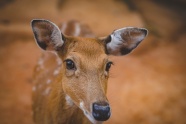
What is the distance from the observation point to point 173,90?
7926 mm

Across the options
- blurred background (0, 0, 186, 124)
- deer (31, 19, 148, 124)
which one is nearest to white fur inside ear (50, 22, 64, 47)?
deer (31, 19, 148, 124)

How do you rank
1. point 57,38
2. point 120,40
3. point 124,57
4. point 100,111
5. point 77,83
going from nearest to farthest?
point 100,111 < point 77,83 < point 57,38 < point 120,40 < point 124,57

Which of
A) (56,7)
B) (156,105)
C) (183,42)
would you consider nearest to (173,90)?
(156,105)

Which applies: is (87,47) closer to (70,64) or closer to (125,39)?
(70,64)

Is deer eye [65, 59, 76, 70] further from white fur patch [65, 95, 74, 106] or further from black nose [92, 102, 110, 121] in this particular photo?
Result: black nose [92, 102, 110, 121]

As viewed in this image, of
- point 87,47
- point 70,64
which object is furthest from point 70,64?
point 87,47

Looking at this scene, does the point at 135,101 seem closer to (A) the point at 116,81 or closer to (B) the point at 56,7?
(A) the point at 116,81

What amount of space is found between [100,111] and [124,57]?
5.73 metres

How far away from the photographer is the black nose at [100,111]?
144 inches

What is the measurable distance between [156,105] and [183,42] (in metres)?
3.50

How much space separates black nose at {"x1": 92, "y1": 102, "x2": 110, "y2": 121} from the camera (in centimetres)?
365

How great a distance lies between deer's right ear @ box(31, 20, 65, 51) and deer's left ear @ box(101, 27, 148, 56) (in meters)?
0.58

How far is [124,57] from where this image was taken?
9.30 meters

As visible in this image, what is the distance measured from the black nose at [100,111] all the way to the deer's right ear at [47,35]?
1.15 m
